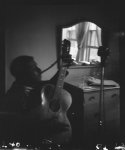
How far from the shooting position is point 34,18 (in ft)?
5.43

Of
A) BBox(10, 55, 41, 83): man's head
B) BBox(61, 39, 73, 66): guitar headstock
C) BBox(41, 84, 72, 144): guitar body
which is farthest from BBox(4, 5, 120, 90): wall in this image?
BBox(41, 84, 72, 144): guitar body

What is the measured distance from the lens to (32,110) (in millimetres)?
1287

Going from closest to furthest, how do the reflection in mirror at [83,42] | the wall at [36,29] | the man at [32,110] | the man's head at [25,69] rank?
1. the man at [32,110]
2. the man's head at [25,69]
3. the wall at [36,29]
4. the reflection in mirror at [83,42]

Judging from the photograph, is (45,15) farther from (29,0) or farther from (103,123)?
(103,123)

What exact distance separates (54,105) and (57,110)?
0.13 feet

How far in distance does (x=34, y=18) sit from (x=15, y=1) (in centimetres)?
40

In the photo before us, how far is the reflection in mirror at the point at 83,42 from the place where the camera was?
1789 millimetres

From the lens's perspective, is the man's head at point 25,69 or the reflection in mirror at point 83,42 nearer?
the man's head at point 25,69

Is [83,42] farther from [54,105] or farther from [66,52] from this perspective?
[54,105]

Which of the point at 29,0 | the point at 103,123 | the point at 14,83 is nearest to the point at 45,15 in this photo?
the point at 29,0

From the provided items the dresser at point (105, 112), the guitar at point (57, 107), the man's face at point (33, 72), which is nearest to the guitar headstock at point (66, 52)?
the guitar at point (57, 107)

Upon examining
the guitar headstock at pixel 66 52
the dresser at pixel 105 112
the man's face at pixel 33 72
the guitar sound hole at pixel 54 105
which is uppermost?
the guitar headstock at pixel 66 52

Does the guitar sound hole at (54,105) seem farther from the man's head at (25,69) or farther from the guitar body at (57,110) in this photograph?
the man's head at (25,69)

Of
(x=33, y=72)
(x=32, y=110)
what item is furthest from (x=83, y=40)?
(x=32, y=110)
